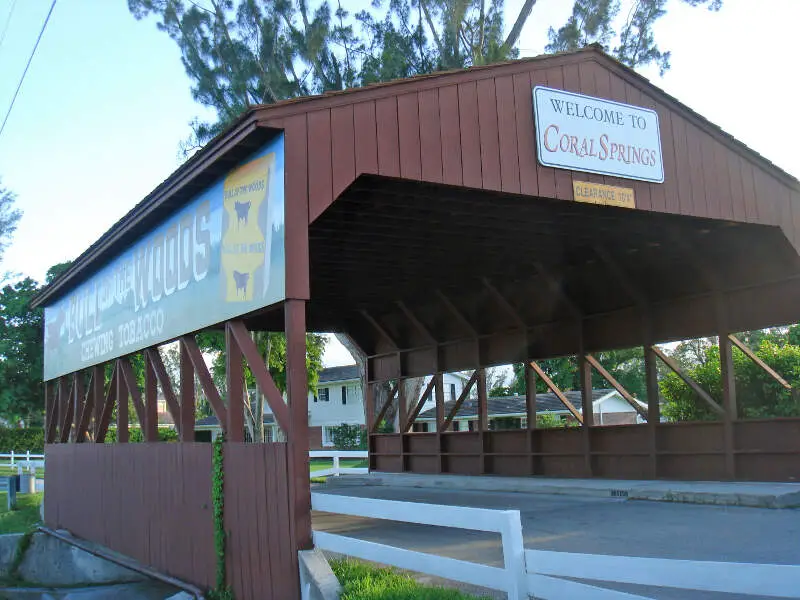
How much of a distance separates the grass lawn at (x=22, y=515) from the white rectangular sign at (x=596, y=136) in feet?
49.1

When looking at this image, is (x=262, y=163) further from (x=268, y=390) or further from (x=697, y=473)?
(x=697, y=473)

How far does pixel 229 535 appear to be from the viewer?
9.45m

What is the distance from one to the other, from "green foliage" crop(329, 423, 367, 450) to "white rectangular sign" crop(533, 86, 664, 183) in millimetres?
43654

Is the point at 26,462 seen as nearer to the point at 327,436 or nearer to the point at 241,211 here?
the point at 241,211

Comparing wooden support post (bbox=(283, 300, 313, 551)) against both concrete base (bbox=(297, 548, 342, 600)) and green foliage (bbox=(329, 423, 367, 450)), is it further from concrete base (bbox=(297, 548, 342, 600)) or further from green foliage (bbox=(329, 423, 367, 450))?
green foliage (bbox=(329, 423, 367, 450))

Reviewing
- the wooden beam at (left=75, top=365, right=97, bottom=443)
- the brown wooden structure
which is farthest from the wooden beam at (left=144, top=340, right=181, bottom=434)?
the wooden beam at (left=75, top=365, right=97, bottom=443)

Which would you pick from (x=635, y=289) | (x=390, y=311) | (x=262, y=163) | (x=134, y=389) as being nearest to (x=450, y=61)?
(x=390, y=311)

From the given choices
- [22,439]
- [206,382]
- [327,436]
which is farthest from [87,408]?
[327,436]

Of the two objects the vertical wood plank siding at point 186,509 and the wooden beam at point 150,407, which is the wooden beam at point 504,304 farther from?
the vertical wood plank siding at point 186,509

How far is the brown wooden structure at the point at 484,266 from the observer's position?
885cm

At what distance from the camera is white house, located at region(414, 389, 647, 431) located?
44625mm

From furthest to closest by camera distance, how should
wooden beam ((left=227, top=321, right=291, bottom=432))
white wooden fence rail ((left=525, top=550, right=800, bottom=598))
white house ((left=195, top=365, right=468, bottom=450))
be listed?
white house ((left=195, top=365, right=468, bottom=450)) → wooden beam ((left=227, top=321, right=291, bottom=432)) → white wooden fence rail ((left=525, top=550, right=800, bottom=598))

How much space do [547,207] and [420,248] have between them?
3.18 m

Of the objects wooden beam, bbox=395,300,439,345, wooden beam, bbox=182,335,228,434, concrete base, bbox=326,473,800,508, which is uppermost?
wooden beam, bbox=395,300,439,345
